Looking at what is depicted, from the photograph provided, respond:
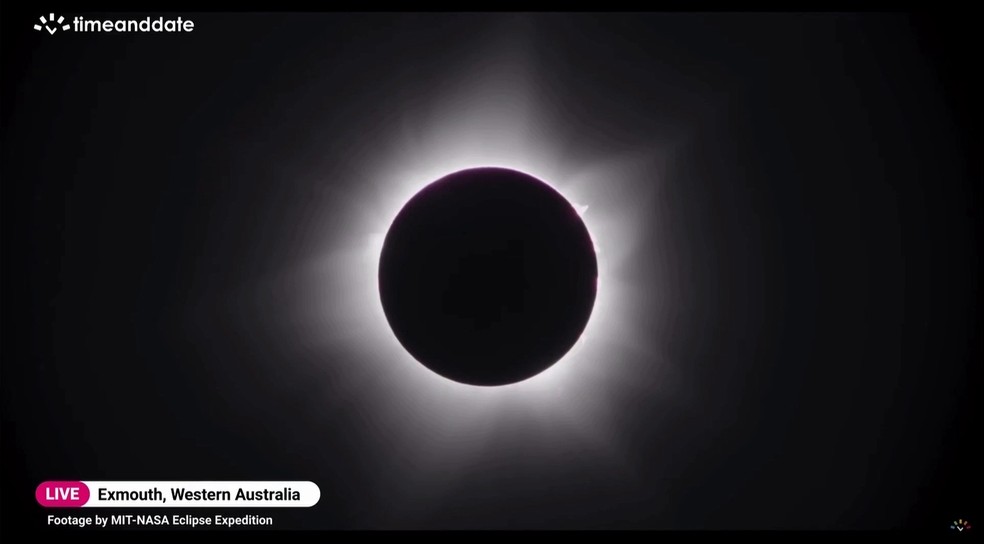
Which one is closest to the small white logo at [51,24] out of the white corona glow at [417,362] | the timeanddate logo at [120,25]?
the timeanddate logo at [120,25]

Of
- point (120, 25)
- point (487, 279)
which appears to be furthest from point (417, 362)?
point (120, 25)

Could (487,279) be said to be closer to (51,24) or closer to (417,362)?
(417,362)

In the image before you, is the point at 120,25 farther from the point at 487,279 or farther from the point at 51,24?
the point at 487,279

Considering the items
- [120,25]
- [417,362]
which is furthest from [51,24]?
[417,362]

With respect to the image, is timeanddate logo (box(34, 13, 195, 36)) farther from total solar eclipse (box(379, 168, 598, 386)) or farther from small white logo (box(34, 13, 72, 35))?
total solar eclipse (box(379, 168, 598, 386))

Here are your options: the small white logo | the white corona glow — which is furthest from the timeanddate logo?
the white corona glow

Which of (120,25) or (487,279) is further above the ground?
(120,25)

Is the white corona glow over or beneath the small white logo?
beneath
